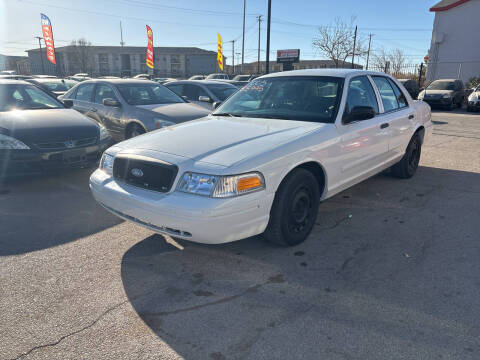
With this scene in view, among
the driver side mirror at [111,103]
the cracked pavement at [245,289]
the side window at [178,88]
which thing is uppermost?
the side window at [178,88]

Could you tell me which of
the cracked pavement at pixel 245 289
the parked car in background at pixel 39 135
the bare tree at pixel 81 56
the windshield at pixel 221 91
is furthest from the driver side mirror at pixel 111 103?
the bare tree at pixel 81 56

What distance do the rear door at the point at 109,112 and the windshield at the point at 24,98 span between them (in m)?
0.99

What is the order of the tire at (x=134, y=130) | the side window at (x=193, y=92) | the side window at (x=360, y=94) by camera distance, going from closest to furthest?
1. the side window at (x=360, y=94)
2. the tire at (x=134, y=130)
3. the side window at (x=193, y=92)

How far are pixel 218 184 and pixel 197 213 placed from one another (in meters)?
0.27

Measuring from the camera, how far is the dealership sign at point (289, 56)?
2194 centimetres

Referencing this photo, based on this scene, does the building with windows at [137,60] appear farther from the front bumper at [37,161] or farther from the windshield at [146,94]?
the front bumper at [37,161]

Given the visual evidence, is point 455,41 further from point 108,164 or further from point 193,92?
point 108,164

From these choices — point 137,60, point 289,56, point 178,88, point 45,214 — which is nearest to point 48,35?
point 289,56

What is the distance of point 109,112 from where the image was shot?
755cm

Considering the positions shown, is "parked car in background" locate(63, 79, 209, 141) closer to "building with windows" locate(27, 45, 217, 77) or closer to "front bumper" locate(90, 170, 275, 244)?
"front bumper" locate(90, 170, 275, 244)

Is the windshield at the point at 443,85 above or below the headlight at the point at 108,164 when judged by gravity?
above

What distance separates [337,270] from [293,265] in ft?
1.22

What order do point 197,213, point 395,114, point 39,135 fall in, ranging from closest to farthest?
point 197,213 < point 395,114 < point 39,135

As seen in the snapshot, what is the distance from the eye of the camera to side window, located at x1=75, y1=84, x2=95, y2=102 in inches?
321
